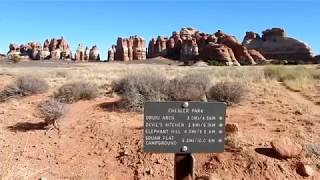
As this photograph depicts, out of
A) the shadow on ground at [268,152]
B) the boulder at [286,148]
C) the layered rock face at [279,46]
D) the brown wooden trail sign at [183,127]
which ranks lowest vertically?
the shadow on ground at [268,152]

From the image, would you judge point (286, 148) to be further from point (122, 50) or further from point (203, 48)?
point (122, 50)

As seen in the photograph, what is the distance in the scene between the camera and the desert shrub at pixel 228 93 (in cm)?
1333

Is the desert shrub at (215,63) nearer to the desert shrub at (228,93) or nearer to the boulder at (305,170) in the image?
the desert shrub at (228,93)

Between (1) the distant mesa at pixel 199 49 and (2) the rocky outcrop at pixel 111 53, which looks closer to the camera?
(1) the distant mesa at pixel 199 49

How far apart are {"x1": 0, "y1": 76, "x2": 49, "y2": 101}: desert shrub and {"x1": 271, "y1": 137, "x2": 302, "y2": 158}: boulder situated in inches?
384

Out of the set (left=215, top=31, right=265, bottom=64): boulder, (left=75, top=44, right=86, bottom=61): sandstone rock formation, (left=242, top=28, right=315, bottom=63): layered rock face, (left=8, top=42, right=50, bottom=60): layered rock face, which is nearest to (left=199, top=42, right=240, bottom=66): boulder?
(left=215, top=31, right=265, bottom=64): boulder

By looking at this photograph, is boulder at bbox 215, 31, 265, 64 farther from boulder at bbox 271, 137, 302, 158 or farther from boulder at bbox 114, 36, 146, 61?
boulder at bbox 271, 137, 302, 158

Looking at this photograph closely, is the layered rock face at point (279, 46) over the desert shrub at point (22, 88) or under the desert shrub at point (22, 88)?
over

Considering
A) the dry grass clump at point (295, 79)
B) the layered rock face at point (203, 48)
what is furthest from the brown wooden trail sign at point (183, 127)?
the layered rock face at point (203, 48)

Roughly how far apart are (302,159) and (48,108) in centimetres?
605

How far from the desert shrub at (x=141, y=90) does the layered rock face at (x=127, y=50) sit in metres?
94.8

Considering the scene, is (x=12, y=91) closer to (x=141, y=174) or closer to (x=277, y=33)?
(x=141, y=174)

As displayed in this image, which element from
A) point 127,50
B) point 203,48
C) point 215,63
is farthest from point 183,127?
point 127,50

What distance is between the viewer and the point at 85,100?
14203 millimetres
